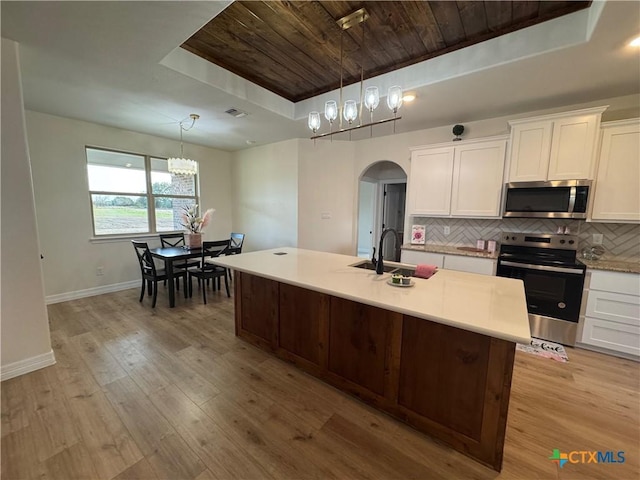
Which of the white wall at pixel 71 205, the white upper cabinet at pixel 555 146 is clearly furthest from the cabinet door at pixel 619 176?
the white wall at pixel 71 205

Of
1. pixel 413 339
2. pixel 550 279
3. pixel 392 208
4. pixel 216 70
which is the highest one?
pixel 216 70

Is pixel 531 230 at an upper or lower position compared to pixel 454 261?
upper

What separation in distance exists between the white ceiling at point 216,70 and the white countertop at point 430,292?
5.94ft

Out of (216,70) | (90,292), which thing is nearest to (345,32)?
(216,70)

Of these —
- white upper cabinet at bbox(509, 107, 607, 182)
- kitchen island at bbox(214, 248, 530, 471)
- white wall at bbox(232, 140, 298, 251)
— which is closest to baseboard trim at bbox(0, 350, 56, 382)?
kitchen island at bbox(214, 248, 530, 471)

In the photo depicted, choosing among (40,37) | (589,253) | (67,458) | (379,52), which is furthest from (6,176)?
(589,253)

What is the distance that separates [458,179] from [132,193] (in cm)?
512

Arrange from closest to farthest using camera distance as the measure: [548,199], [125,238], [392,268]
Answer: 1. [392,268]
2. [548,199]
3. [125,238]

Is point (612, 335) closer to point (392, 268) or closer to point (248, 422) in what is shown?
point (392, 268)

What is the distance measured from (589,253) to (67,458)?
470 cm

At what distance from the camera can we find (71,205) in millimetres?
3801

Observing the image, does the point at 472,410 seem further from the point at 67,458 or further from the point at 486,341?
the point at 67,458

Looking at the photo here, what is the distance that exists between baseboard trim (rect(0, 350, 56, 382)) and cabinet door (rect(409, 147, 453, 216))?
4262 mm

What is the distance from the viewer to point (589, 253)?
281 cm
